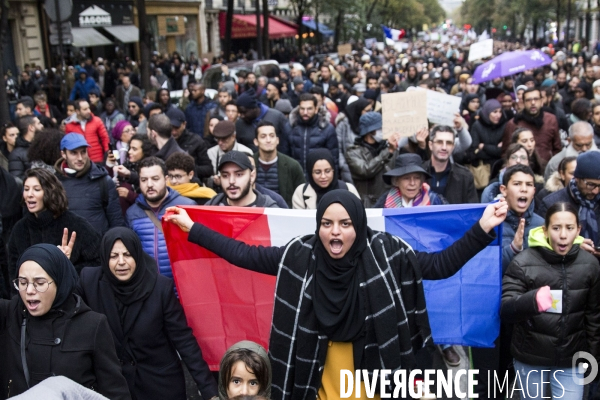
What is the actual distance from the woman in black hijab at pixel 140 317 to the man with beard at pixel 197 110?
7086mm

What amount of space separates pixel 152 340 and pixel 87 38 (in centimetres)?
2614

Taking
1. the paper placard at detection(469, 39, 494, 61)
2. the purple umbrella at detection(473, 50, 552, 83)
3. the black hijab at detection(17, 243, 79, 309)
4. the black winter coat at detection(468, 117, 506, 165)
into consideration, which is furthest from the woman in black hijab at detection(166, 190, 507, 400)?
the paper placard at detection(469, 39, 494, 61)

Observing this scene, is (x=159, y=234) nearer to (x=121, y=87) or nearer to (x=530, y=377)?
(x=530, y=377)

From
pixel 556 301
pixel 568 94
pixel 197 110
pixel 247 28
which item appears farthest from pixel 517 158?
pixel 247 28

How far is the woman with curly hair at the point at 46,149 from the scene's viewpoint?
20.2 feet

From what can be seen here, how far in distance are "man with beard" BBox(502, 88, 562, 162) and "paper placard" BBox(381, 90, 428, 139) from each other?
1032 mm

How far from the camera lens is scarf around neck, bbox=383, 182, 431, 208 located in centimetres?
507

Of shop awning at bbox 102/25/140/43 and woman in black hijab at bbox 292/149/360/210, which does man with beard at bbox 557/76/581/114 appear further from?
shop awning at bbox 102/25/140/43

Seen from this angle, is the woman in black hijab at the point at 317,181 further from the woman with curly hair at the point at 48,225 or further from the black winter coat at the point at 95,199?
the woman with curly hair at the point at 48,225

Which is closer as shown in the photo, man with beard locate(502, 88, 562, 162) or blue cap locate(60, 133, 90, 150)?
blue cap locate(60, 133, 90, 150)

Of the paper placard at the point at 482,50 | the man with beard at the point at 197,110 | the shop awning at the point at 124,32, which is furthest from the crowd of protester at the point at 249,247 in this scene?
the shop awning at the point at 124,32

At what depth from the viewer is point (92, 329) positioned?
10.4 feet

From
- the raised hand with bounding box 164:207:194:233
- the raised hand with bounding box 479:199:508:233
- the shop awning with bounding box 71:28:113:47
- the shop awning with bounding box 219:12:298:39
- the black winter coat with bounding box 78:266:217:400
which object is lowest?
the black winter coat with bounding box 78:266:217:400

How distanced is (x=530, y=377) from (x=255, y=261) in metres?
1.80
